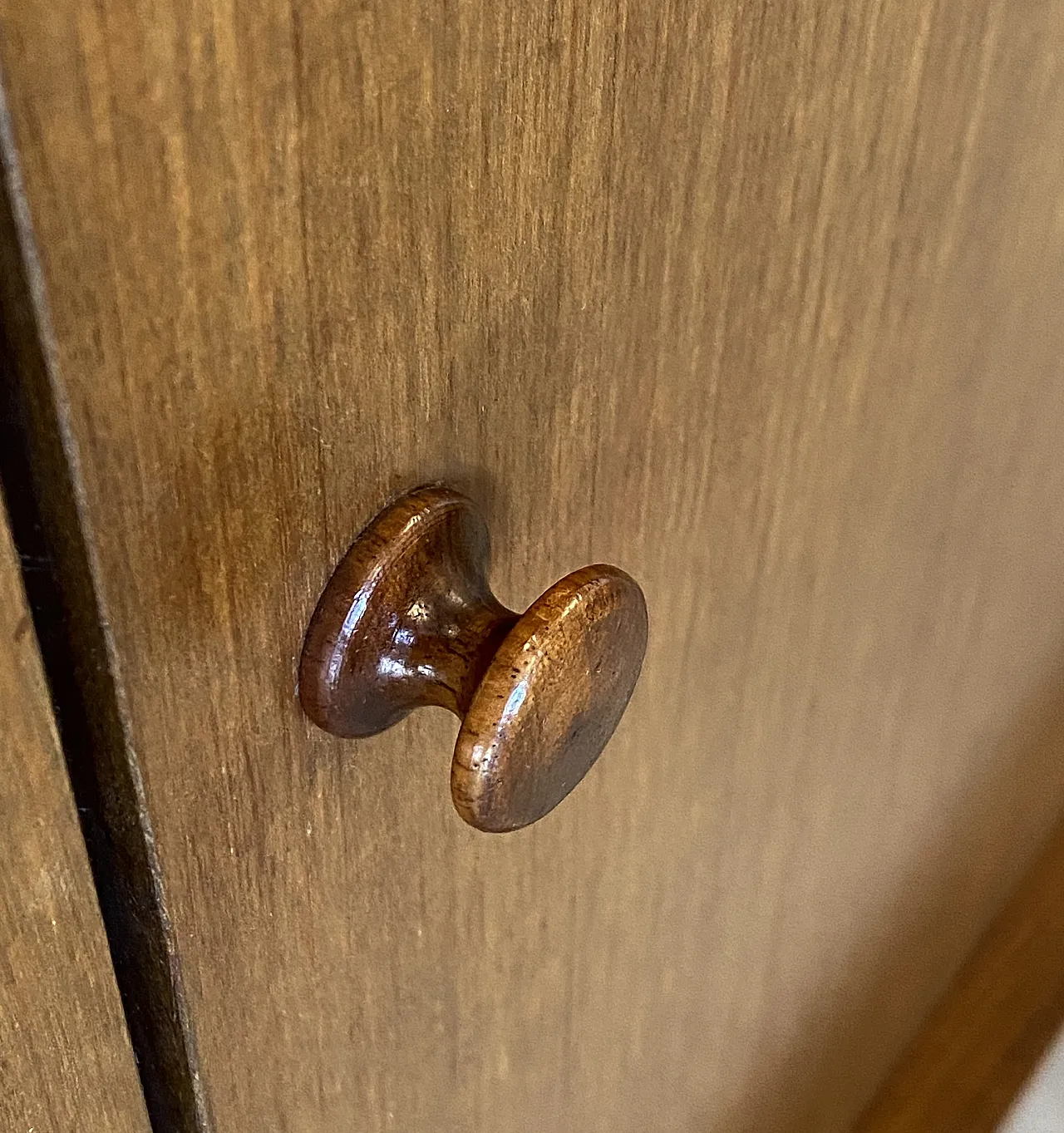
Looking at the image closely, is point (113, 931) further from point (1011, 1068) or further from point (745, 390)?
point (1011, 1068)

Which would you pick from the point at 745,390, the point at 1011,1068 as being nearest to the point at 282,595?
the point at 745,390

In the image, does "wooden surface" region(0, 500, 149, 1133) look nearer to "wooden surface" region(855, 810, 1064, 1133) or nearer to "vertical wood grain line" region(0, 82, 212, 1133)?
"vertical wood grain line" region(0, 82, 212, 1133)

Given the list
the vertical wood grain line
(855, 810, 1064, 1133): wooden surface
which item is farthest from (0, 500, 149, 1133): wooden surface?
(855, 810, 1064, 1133): wooden surface

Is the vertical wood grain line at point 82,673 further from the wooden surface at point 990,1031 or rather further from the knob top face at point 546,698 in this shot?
the wooden surface at point 990,1031

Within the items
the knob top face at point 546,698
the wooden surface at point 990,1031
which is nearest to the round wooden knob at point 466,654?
the knob top face at point 546,698

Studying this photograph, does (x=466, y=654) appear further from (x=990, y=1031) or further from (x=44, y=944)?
(x=990, y=1031)
